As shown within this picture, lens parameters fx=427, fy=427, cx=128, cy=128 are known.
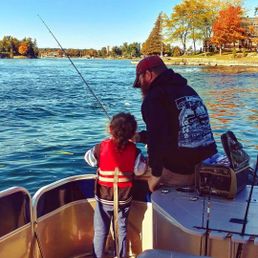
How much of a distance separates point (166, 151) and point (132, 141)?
29cm

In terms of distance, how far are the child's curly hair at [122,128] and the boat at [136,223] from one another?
0.50 metres

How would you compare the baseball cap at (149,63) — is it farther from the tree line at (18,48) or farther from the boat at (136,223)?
the tree line at (18,48)

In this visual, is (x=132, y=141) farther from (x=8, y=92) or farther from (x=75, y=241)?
(x=8, y=92)

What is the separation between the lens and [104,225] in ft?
11.4

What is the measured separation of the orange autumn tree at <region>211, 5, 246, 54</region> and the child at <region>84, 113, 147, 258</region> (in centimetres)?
7435

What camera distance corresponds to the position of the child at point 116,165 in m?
3.20

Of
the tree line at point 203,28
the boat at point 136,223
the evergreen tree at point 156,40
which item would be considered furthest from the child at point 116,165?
the evergreen tree at point 156,40

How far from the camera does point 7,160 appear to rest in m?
9.14

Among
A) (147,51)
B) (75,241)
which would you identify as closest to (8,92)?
(75,241)

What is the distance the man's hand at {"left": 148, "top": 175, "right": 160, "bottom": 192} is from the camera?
11.0 feet

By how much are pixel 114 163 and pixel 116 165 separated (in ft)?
0.08

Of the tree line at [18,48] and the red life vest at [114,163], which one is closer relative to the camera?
the red life vest at [114,163]

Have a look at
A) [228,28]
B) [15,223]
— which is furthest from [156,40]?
[15,223]

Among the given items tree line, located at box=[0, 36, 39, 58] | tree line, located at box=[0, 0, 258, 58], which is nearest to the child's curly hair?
tree line, located at box=[0, 0, 258, 58]
